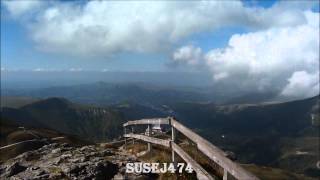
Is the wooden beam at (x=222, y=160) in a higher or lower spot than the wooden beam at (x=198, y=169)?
higher

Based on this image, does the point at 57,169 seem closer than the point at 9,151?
Yes

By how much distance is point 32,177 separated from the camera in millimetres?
21359

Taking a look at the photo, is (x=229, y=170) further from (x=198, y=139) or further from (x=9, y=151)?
(x=9, y=151)

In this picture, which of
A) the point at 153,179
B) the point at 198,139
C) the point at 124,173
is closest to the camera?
the point at 198,139

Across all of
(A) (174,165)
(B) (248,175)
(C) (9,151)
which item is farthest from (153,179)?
(C) (9,151)

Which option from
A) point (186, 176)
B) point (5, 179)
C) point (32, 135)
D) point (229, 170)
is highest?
point (229, 170)

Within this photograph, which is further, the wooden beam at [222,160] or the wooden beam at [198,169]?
the wooden beam at [198,169]

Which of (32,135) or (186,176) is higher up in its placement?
(186,176)

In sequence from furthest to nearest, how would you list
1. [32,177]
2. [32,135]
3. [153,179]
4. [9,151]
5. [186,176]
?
[32,135] → [9,151] → [32,177] → [153,179] → [186,176]

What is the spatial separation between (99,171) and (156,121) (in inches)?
147

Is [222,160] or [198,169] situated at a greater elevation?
[222,160]

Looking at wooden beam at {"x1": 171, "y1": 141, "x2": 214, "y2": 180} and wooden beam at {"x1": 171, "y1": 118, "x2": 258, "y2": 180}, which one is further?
wooden beam at {"x1": 171, "y1": 141, "x2": 214, "y2": 180}

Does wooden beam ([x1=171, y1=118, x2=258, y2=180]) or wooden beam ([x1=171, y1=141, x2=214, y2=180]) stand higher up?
wooden beam ([x1=171, y1=118, x2=258, y2=180])

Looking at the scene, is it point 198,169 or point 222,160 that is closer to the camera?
point 222,160
